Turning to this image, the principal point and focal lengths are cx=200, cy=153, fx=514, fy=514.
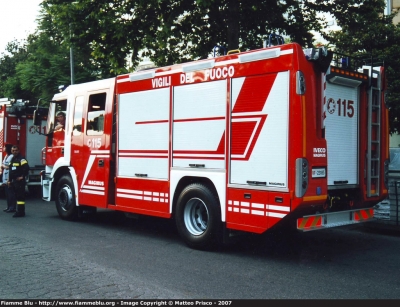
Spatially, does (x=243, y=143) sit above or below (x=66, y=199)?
above

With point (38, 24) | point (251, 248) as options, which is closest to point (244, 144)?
point (251, 248)

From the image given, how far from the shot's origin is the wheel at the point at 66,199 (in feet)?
35.1

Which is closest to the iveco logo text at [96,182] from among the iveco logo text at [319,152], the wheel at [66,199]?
the wheel at [66,199]

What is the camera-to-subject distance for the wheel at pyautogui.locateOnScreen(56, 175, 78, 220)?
421 inches

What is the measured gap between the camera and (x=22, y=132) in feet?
53.5

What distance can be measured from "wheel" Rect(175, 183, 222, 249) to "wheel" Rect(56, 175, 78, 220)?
3387 millimetres

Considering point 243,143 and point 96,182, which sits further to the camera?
point 96,182

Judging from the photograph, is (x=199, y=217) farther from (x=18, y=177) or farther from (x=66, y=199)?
(x=18, y=177)

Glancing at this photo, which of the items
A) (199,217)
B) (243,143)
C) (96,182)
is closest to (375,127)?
(243,143)

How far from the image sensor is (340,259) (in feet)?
24.0

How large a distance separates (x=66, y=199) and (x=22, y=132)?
6378 mm

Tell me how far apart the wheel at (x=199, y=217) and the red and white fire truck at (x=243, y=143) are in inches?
0.7

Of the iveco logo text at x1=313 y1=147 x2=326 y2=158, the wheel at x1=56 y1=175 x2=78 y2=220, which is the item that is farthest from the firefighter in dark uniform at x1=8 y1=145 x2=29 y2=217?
the iveco logo text at x1=313 y1=147 x2=326 y2=158

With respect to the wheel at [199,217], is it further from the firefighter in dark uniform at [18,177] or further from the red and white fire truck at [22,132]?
the red and white fire truck at [22,132]
